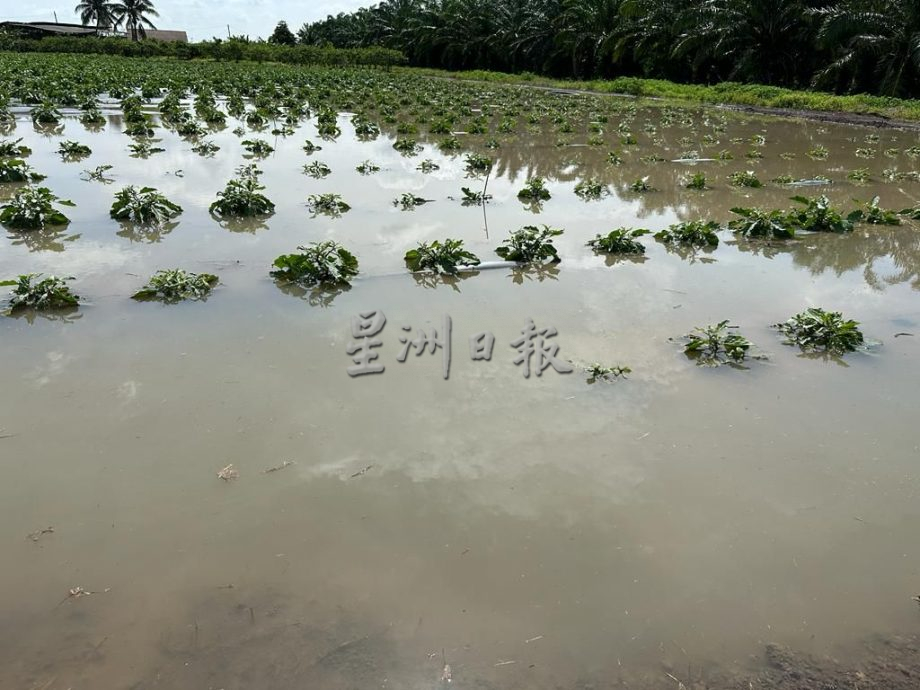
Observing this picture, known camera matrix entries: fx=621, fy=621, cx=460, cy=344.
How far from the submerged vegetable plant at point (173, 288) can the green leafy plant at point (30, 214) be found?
2.84 m

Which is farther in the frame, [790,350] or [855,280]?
[855,280]

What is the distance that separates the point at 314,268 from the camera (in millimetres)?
6223

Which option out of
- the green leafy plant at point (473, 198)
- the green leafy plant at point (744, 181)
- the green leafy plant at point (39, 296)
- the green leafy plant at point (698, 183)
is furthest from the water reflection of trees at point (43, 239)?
the green leafy plant at point (744, 181)

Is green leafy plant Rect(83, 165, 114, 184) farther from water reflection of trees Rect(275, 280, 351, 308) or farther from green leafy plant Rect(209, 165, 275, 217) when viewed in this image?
water reflection of trees Rect(275, 280, 351, 308)

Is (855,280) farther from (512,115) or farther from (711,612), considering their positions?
(512,115)

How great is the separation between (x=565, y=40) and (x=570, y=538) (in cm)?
4325

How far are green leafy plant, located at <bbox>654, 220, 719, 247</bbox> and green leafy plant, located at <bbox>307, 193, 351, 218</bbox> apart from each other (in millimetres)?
4384

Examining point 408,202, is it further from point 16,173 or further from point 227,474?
point 227,474

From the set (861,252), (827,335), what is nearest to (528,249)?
(827,335)

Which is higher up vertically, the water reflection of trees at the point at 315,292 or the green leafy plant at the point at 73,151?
the green leafy plant at the point at 73,151

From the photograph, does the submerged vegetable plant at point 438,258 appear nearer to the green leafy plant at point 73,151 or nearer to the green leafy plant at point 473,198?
the green leafy plant at point 473,198

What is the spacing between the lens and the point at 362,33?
6538 centimetres

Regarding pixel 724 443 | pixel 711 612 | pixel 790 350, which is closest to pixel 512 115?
pixel 790 350

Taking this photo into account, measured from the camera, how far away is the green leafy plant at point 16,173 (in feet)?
31.7
